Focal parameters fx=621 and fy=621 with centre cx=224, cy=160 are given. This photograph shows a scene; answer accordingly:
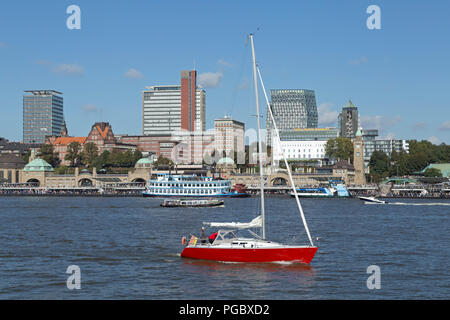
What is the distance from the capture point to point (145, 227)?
66.9 meters

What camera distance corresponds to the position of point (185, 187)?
149125mm

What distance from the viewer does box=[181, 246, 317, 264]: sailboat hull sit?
126ft

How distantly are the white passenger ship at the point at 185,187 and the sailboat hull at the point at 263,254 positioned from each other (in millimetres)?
107645

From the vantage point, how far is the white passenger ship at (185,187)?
487 feet

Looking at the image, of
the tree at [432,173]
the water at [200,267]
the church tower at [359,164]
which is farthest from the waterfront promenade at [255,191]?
the water at [200,267]

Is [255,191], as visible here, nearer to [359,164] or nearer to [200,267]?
[359,164]

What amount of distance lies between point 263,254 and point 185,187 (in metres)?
111

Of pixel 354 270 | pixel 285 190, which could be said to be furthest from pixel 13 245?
pixel 285 190

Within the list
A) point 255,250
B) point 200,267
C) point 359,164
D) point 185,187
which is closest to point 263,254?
point 255,250

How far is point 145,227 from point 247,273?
31.5 metres

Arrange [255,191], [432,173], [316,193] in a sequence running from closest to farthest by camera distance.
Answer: [316,193] < [255,191] < [432,173]

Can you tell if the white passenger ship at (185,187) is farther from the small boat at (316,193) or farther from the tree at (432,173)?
the tree at (432,173)

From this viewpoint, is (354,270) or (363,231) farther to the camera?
(363,231)
